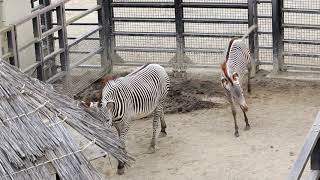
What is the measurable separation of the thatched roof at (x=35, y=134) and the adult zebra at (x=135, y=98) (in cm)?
261

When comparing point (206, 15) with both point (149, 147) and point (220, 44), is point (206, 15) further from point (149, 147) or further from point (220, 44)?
point (149, 147)

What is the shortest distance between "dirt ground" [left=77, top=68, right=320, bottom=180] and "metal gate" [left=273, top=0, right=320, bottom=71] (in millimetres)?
353

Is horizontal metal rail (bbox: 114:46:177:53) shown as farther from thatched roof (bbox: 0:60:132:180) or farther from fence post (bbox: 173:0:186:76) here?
thatched roof (bbox: 0:60:132:180)

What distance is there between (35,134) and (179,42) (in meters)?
6.93

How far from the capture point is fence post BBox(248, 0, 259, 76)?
506 inches

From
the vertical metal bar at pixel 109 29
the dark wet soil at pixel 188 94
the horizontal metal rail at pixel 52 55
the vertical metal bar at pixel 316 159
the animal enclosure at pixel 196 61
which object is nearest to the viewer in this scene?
the vertical metal bar at pixel 316 159

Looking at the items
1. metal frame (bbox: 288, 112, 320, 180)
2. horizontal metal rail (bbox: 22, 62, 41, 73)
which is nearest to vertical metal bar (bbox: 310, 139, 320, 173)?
metal frame (bbox: 288, 112, 320, 180)

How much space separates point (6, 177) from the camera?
6.15m

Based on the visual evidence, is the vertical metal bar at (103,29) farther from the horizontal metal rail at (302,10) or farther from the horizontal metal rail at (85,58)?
the horizontal metal rail at (302,10)

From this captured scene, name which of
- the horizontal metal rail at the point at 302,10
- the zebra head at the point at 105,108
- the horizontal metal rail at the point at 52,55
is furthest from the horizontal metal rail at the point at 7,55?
the horizontal metal rail at the point at 302,10

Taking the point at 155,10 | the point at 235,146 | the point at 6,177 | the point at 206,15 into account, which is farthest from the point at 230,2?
the point at 6,177

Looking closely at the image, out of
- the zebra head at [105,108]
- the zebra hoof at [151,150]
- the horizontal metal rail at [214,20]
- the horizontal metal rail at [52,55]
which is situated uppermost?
the horizontal metal rail at [214,20]

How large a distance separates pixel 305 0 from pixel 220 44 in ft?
4.84

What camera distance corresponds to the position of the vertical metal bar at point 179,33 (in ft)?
42.9
